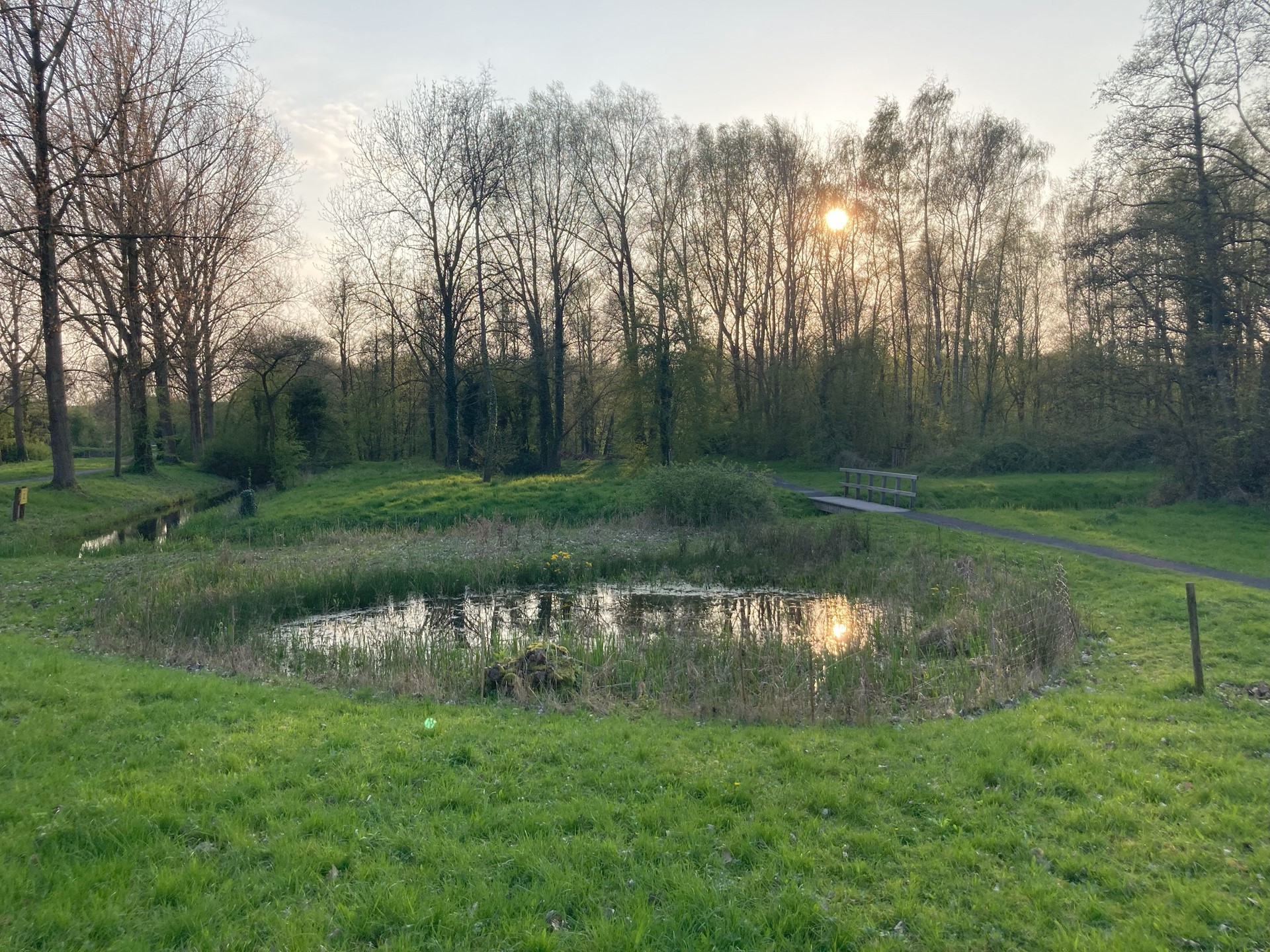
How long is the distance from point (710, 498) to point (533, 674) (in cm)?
1186

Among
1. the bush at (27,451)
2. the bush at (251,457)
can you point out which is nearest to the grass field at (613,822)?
the bush at (251,457)

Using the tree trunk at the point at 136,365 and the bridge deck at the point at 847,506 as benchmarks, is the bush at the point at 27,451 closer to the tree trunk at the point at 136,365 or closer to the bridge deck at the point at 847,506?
the tree trunk at the point at 136,365

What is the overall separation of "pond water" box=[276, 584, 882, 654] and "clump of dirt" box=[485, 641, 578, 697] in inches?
29.6

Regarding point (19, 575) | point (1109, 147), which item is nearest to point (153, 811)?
point (19, 575)

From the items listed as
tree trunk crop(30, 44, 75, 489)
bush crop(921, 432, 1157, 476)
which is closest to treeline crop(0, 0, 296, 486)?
tree trunk crop(30, 44, 75, 489)

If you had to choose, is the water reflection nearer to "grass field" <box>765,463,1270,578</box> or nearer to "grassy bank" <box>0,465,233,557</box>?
"grassy bank" <box>0,465,233,557</box>

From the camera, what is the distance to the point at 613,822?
4.54 meters

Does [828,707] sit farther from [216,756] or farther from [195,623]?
[195,623]

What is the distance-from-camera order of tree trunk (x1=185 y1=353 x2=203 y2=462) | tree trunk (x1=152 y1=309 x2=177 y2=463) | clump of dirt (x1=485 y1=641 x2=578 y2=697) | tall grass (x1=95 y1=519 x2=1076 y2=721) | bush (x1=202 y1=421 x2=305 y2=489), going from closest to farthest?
1. tall grass (x1=95 y1=519 x2=1076 y2=721)
2. clump of dirt (x1=485 y1=641 x2=578 y2=697)
3. bush (x1=202 y1=421 x2=305 y2=489)
4. tree trunk (x1=152 y1=309 x2=177 y2=463)
5. tree trunk (x1=185 y1=353 x2=203 y2=462)

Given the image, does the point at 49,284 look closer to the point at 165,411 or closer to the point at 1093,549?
the point at 1093,549

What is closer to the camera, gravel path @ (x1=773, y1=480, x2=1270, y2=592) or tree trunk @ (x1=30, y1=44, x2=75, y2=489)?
gravel path @ (x1=773, y1=480, x2=1270, y2=592)

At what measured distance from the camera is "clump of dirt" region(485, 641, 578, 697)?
752 cm

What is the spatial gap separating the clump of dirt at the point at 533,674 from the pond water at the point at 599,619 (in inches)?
29.6

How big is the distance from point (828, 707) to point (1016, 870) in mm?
2739
